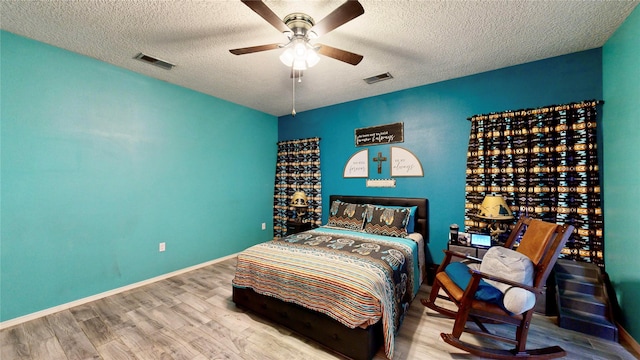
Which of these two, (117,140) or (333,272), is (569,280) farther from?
(117,140)

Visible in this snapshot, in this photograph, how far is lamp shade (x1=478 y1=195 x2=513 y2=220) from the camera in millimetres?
2520

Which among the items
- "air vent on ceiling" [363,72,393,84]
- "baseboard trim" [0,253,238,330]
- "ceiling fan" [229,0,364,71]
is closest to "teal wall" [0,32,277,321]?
"baseboard trim" [0,253,238,330]

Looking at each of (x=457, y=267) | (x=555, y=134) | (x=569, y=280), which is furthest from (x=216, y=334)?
(x=555, y=134)

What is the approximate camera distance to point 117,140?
9.30ft

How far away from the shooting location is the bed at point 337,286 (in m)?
1.73

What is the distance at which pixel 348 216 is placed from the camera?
138 inches

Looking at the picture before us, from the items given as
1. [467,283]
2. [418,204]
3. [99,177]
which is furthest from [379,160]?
[99,177]

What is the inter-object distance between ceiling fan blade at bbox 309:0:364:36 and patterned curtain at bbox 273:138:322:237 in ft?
8.82

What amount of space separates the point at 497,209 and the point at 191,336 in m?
3.16

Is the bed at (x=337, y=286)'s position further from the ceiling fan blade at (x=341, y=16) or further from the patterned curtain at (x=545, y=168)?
the ceiling fan blade at (x=341, y=16)

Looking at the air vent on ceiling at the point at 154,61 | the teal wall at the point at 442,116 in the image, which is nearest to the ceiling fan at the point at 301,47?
the air vent on ceiling at the point at 154,61

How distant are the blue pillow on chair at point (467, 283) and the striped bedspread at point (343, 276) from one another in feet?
1.39

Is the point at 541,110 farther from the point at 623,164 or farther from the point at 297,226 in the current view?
the point at 297,226

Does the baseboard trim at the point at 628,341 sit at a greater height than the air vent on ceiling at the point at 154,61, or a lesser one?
lesser
